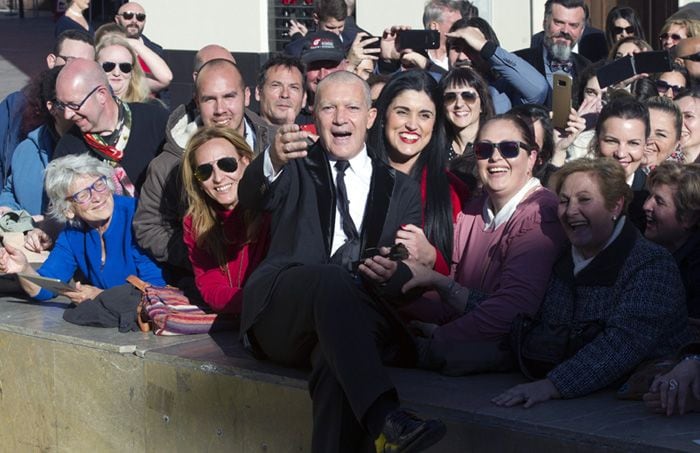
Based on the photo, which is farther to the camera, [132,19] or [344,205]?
[132,19]

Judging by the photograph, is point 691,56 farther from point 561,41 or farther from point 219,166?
point 219,166

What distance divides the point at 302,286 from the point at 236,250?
0.97 metres

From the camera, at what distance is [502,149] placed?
5.01m

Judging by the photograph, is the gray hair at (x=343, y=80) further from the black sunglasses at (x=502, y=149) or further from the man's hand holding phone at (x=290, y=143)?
the black sunglasses at (x=502, y=149)

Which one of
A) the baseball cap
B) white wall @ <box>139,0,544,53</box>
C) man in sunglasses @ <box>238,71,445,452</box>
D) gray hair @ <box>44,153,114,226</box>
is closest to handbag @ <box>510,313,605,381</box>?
man in sunglasses @ <box>238,71,445,452</box>

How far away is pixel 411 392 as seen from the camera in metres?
4.63

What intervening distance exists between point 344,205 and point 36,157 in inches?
106

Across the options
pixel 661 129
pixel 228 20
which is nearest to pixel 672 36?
pixel 661 129

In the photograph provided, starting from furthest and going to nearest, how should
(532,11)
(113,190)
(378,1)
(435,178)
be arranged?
1. (378,1)
2. (532,11)
3. (113,190)
4. (435,178)

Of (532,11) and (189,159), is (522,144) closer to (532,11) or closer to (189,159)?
(189,159)

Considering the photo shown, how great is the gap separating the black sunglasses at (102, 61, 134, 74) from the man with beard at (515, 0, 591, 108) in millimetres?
2519

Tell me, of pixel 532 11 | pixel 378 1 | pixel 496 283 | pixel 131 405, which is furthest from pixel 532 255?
pixel 378 1

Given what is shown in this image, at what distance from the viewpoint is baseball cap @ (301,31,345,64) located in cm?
756

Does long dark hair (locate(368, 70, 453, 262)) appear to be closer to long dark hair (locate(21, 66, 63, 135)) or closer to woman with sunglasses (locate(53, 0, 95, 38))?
long dark hair (locate(21, 66, 63, 135))
